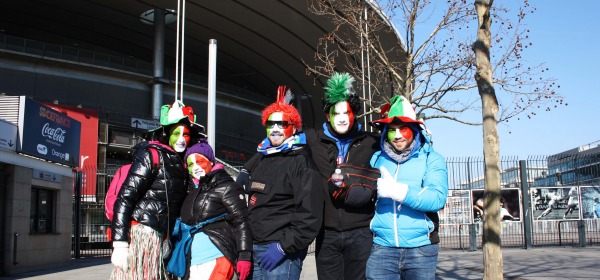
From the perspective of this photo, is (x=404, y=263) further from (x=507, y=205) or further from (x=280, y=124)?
(x=507, y=205)

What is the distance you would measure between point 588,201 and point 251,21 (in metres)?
26.9

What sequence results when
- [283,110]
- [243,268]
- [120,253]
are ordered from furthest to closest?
[283,110]
[120,253]
[243,268]

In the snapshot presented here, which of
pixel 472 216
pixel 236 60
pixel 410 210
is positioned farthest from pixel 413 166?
pixel 236 60

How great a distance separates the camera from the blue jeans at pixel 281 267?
4254 mm

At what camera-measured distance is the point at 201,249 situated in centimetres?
470

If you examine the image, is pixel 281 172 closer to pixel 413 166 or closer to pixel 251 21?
pixel 413 166

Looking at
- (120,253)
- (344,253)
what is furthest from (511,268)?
(120,253)

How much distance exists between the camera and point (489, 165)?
5.93 metres

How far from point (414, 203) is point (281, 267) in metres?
1.12

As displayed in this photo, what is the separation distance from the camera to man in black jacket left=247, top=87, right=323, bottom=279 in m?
4.20

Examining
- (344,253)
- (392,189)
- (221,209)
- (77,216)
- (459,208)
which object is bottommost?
(344,253)

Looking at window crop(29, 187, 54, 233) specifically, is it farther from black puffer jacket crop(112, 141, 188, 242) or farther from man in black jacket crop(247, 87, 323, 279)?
man in black jacket crop(247, 87, 323, 279)

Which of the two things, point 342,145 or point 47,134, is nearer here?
point 342,145

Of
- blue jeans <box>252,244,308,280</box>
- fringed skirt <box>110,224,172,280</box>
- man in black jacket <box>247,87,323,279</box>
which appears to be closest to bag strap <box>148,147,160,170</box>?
fringed skirt <box>110,224,172,280</box>
